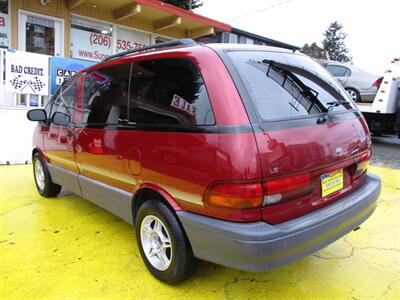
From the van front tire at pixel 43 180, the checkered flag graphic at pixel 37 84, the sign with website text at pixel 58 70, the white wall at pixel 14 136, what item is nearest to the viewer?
the van front tire at pixel 43 180

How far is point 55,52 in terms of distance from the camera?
9477mm

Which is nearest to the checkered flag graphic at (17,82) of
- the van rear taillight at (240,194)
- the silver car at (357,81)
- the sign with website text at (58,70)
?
the sign with website text at (58,70)

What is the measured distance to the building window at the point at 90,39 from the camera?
386 inches

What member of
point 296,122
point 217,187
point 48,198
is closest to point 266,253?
point 217,187

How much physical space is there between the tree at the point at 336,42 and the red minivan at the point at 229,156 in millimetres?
65223

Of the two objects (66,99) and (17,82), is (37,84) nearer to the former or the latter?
(17,82)

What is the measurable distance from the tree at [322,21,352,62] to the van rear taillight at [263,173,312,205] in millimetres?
65774

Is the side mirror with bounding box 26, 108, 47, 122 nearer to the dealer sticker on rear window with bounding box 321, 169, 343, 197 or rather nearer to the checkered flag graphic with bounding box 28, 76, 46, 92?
the checkered flag graphic with bounding box 28, 76, 46, 92

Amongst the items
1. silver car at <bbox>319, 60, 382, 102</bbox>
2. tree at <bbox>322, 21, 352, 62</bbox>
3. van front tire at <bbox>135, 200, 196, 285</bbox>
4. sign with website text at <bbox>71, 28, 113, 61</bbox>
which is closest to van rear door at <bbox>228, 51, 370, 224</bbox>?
van front tire at <bbox>135, 200, 196, 285</bbox>

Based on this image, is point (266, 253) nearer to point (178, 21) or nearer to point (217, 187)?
point (217, 187)

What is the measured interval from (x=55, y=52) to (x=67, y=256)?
297 inches

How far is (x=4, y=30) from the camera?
28.1 feet

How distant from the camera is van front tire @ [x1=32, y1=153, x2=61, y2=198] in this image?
4.82 m

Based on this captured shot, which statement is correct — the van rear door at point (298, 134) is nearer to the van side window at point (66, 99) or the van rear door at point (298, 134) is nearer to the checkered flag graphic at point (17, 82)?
the van side window at point (66, 99)
